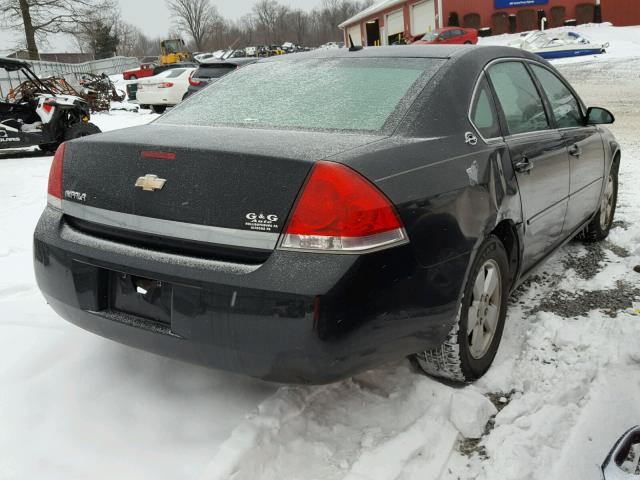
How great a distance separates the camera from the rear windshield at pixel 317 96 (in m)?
2.58

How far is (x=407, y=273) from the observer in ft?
7.03

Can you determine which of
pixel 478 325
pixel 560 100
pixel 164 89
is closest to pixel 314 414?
pixel 478 325

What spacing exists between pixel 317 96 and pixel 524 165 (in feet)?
3.55

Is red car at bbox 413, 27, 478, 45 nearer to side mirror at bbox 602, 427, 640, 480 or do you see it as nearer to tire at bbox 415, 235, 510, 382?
tire at bbox 415, 235, 510, 382

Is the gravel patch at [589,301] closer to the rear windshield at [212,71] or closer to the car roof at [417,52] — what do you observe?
the car roof at [417,52]

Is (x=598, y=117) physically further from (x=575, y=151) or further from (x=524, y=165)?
(x=524, y=165)

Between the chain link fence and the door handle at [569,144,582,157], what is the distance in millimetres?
11663

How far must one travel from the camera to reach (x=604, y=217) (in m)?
4.66

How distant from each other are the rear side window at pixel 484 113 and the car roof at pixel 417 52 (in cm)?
21

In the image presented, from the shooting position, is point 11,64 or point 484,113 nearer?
point 484,113

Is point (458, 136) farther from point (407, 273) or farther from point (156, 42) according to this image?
point (156, 42)

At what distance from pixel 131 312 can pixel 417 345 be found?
1.11m

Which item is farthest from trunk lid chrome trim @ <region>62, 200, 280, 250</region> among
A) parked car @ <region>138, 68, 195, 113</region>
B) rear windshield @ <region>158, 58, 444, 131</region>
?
parked car @ <region>138, 68, 195, 113</region>

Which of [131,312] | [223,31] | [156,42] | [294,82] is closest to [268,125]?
[294,82]
